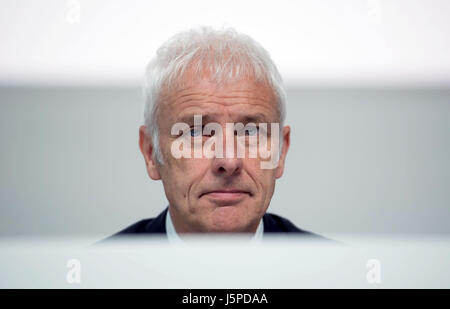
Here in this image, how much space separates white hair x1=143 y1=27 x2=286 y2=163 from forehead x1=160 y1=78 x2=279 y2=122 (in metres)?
0.02

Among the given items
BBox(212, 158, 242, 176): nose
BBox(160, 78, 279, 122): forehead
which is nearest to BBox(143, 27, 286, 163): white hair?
BBox(160, 78, 279, 122): forehead

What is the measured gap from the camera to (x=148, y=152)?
1382 mm

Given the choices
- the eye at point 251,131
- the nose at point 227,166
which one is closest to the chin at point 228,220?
the nose at point 227,166

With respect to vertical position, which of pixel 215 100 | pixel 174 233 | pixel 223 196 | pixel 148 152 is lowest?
pixel 174 233

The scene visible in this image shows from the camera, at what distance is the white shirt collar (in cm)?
140

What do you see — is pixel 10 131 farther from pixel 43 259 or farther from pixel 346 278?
pixel 346 278

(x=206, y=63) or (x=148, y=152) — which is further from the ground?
(x=206, y=63)

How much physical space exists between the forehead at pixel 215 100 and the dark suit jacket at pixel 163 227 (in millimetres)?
356

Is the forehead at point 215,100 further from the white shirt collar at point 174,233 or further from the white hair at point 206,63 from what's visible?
the white shirt collar at point 174,233

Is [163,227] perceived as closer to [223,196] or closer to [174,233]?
[174,233]

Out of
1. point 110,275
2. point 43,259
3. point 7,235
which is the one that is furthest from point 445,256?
point 7,235

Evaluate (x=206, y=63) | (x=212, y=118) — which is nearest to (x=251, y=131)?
(x=212, y=118)

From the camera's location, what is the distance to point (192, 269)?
4.57 feet

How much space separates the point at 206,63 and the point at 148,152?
1.11 feet
